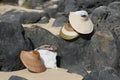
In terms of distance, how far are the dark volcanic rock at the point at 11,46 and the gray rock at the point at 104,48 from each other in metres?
1.50

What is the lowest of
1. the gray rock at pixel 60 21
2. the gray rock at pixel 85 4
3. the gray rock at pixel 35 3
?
the gray rock at pixel 60 21

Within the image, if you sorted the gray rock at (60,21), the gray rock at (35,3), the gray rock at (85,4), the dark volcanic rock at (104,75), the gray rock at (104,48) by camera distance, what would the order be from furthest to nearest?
the gray rock at (35,3)
the gray rock at (60,21)
the gray rock at (85,4)
the gray rock at (104,48)
the dark volcanic rock at (104,75)

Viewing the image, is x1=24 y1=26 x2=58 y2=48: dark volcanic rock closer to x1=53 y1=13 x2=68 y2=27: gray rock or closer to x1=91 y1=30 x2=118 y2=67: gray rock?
x1=91 y1=30 x2=118 y2=67: gray rock

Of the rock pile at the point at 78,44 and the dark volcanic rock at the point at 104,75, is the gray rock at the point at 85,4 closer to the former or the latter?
the rock pile at the point at 78,44

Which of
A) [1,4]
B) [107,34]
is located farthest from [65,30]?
[1,4]

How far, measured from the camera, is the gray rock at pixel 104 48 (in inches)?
133

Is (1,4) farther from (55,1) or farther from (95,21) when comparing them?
(95,21)

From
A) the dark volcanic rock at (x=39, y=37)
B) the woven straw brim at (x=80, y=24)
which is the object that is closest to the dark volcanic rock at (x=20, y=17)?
the dark volcanic rock at (x=39, y=37)

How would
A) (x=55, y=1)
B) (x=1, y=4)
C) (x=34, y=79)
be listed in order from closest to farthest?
(x=34, y=79) < (x=1, y=4) < (x=55, y=1)

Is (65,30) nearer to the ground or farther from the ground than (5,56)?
farther from the ground

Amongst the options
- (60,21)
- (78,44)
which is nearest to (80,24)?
(78,44)

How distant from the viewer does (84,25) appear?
3656 mm

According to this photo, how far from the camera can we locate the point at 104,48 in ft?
11.5

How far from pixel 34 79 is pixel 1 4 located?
30.9 feet
